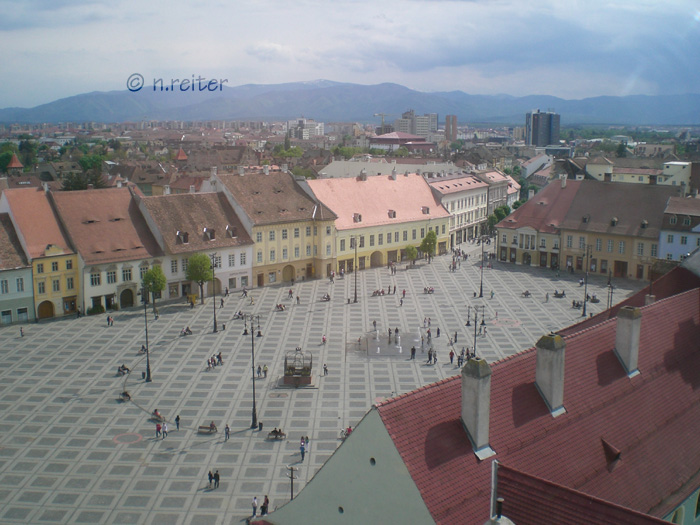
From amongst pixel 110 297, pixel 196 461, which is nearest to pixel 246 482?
pixel 196 461

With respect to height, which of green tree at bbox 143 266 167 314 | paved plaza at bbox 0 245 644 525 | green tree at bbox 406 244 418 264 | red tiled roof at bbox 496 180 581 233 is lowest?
paved plaza at bbox 0 245 644 525

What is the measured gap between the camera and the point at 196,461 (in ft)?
113

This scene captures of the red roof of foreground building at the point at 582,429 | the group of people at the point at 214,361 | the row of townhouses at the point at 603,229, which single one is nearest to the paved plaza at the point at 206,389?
the group of people at the point at 214,361

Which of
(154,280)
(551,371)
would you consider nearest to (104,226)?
(154,280)

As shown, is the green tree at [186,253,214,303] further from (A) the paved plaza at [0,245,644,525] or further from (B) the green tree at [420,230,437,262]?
(B) the green tree at [420,230,437,262]

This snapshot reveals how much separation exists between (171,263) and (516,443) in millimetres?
51634

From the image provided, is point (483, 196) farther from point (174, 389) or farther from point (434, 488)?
point (434, 488)

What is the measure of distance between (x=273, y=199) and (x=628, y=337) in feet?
184

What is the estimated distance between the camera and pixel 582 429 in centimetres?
2005

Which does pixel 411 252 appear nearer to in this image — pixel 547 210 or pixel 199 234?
pixel 547 210

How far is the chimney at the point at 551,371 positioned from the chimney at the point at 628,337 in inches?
159

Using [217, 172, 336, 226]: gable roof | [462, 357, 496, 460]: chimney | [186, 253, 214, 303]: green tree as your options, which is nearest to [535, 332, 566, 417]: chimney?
[462, 357, 496, 460]: chimney

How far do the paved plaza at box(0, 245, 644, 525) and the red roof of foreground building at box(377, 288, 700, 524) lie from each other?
1524 centimetres

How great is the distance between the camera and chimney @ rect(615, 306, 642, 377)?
22.5 m
